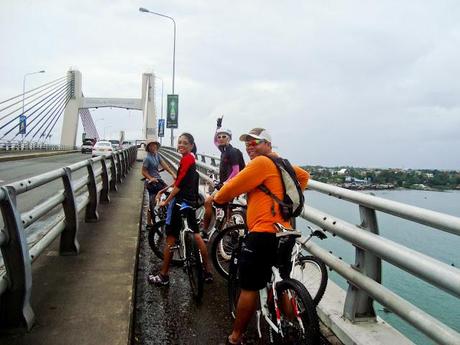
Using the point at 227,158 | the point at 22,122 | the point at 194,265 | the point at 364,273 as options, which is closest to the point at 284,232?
the point at 364,273

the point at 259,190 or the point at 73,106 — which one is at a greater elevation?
the point at 73,106

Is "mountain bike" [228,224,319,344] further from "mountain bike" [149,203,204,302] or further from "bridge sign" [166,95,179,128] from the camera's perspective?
"bridge sign" [166,95,179,128]

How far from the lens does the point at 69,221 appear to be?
5.25 m

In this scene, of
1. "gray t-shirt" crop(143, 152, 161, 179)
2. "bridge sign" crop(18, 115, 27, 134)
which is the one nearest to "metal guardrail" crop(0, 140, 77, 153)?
"bridge sign" crop(18, 115, 27, 134)

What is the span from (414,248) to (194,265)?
2166 mm

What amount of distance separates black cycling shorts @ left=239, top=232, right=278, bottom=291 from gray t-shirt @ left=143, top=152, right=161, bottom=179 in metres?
4.90

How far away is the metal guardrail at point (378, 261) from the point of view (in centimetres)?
245

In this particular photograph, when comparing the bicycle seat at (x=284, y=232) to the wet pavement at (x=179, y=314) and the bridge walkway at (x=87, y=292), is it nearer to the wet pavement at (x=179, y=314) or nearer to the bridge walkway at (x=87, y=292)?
the wet pavement at (x=179, y=314)

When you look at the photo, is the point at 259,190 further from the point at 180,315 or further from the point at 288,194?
the point at 180,315

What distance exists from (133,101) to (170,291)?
→ 58.2m

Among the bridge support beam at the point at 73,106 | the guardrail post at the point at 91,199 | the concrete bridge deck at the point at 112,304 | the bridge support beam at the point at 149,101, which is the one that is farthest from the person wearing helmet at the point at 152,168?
the bridge support beam at the point at 73,106

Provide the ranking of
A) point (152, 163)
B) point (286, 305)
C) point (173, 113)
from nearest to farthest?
1. point (286, 305)
2. point (152, 163)
3. point (173, 113)

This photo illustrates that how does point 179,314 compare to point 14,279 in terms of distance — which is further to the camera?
point 179,314

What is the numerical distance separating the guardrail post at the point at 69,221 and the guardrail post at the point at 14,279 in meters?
1.81
